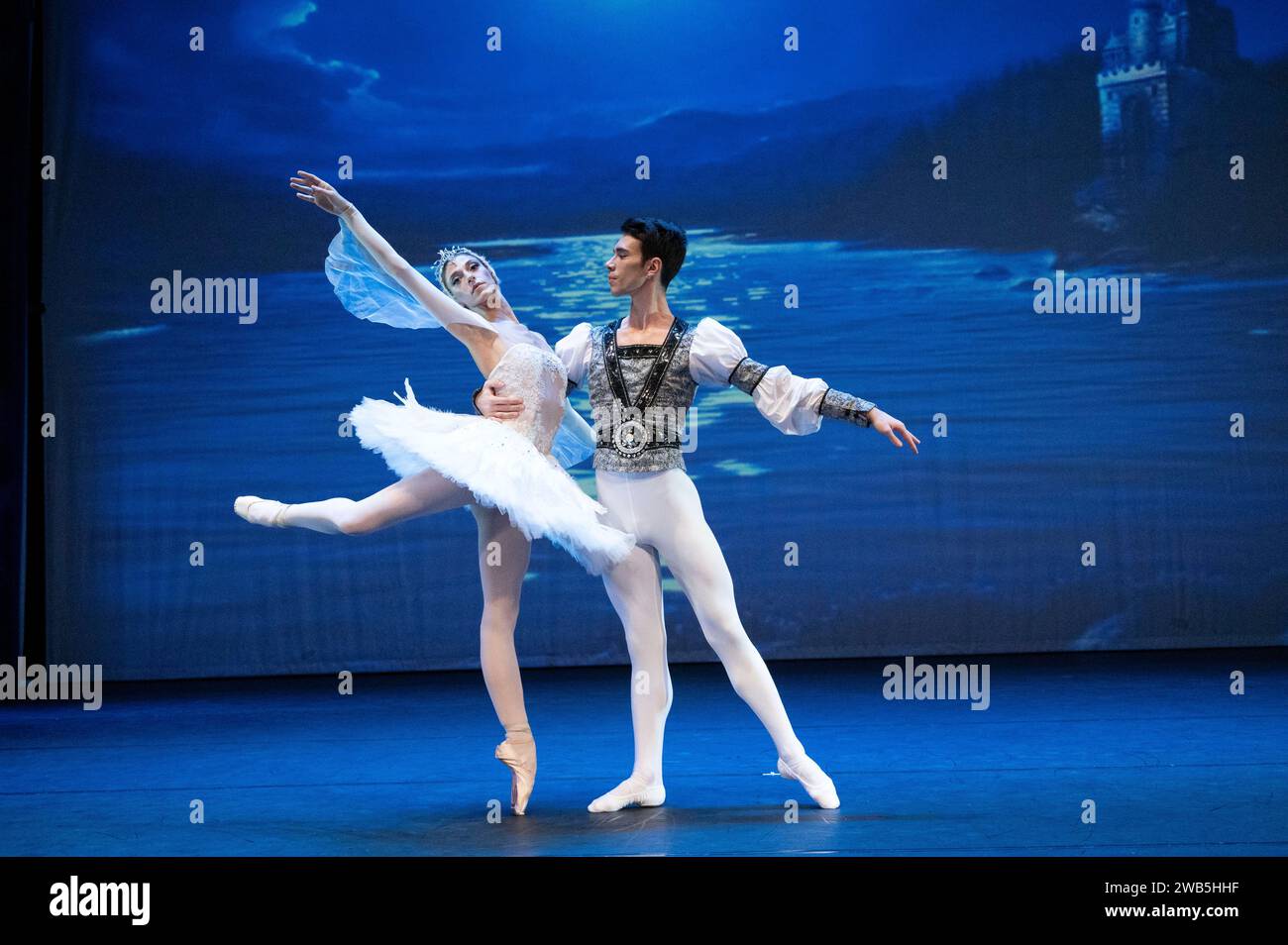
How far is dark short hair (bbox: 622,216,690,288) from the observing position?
3.38 metres

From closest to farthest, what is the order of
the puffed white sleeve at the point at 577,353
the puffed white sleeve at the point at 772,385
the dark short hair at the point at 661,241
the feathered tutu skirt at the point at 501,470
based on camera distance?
1. the feathered tutu skirt at the point at 501,470
2. the puffed white sleeve at the point at 772,385
3. the dark short hair at the point at 661,241
4. the puffed white sleeve at the point at 577,353

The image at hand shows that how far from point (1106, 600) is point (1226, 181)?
2.07m

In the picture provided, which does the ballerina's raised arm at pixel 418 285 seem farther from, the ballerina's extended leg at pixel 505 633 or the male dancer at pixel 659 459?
the ballerina's extended leg at pixel 505 633

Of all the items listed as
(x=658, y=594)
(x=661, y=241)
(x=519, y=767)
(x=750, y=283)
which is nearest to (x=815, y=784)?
(x=658, y=594)

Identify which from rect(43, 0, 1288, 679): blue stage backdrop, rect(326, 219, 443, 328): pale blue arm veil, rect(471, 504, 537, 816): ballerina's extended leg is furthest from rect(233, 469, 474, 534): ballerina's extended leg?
rect(43, 0, 1288, 679): blue stage backdrop

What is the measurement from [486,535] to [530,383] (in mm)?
396

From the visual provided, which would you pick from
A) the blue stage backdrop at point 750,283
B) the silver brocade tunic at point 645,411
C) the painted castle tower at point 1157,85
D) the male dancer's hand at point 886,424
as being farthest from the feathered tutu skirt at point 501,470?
the painted castle tower at point 1157,85

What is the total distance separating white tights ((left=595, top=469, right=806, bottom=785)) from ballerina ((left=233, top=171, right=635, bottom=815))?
2.7 inches

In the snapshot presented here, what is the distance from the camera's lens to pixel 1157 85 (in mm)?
6359

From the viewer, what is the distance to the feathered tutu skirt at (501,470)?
3.16 meters

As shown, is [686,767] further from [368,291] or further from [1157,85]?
[1157,85]

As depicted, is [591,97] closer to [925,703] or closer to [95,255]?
[95,255]

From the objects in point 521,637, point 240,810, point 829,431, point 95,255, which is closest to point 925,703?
point 829,431

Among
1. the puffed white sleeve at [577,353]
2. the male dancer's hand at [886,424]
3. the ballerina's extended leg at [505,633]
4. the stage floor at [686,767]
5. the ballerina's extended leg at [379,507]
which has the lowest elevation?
the stage floor at [686,767]
